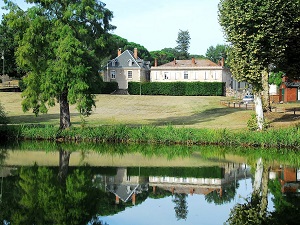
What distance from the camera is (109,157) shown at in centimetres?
2683

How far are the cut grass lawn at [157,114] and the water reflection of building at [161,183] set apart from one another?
15.5 m

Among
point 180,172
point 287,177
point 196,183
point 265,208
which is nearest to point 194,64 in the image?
point 180,172

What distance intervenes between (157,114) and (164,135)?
795 inches

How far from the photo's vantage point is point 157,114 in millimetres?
52656

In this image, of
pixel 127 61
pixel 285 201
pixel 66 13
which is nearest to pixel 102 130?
pixel 66 13

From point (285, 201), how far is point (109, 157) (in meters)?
12.8

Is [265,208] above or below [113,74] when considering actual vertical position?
below

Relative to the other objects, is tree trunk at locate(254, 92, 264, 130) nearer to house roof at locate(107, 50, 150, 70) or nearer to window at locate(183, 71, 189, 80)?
window at locate(183, 71, 189, 80)

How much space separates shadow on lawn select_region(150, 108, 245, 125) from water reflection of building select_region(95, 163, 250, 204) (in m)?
22.3

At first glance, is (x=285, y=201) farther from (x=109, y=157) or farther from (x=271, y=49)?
(x=271, y=49)

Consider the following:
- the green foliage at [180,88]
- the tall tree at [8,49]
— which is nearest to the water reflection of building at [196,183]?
the green foliage at [180,88]

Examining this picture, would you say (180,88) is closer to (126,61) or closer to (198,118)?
(126,61)

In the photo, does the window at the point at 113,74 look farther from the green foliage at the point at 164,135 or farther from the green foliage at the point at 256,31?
the green foliage at the point at 256,31

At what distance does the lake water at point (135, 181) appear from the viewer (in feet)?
47.5
